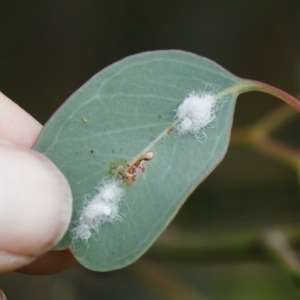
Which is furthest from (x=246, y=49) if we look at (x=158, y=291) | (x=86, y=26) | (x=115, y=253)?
(x=115, y=253)

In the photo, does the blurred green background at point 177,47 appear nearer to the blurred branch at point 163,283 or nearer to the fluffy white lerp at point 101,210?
the blurred branch at point 163,283

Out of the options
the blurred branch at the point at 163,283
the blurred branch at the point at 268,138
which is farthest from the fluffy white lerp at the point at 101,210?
the blurred branch at the point at 163,283

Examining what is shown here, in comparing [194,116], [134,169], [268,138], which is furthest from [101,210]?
[268,138]

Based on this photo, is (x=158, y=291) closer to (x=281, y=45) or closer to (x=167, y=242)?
(x=167, y=242)

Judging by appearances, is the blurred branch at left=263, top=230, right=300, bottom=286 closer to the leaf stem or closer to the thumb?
the leaf stem

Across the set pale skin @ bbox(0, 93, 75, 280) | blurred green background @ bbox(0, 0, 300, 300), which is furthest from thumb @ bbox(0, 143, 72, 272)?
blurred green background @ bbox(0, 0, 300, 300)
